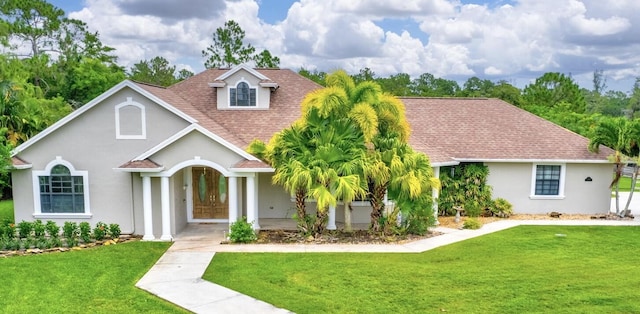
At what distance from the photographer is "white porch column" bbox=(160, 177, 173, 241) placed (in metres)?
13.8

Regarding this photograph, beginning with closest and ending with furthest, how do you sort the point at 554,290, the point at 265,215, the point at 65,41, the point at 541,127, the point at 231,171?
1. the point at 554,290
2. the point at 231,171
3. the point at 265,215
4. the point at 541,127
5. the point at 65,41

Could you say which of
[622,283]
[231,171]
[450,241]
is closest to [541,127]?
[450,241]

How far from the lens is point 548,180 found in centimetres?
1845

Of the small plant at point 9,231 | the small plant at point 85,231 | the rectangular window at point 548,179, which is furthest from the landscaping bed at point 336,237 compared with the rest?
the small plant at point 9,231

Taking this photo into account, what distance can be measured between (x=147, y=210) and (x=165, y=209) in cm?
57

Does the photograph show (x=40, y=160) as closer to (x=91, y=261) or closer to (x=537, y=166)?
(x=91, y=261)

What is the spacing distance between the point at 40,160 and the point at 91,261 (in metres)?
4.90

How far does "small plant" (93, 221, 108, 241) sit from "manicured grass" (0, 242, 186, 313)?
2.71 feet

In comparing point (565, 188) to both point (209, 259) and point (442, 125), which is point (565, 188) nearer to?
point (442, 125)

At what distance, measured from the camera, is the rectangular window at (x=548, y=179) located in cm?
1834

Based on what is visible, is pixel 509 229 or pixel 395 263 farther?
pixel 509 229

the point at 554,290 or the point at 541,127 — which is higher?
the point at 541,127

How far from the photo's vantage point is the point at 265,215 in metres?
17.3

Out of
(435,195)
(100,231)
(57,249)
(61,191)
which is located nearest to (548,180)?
(435,195)
